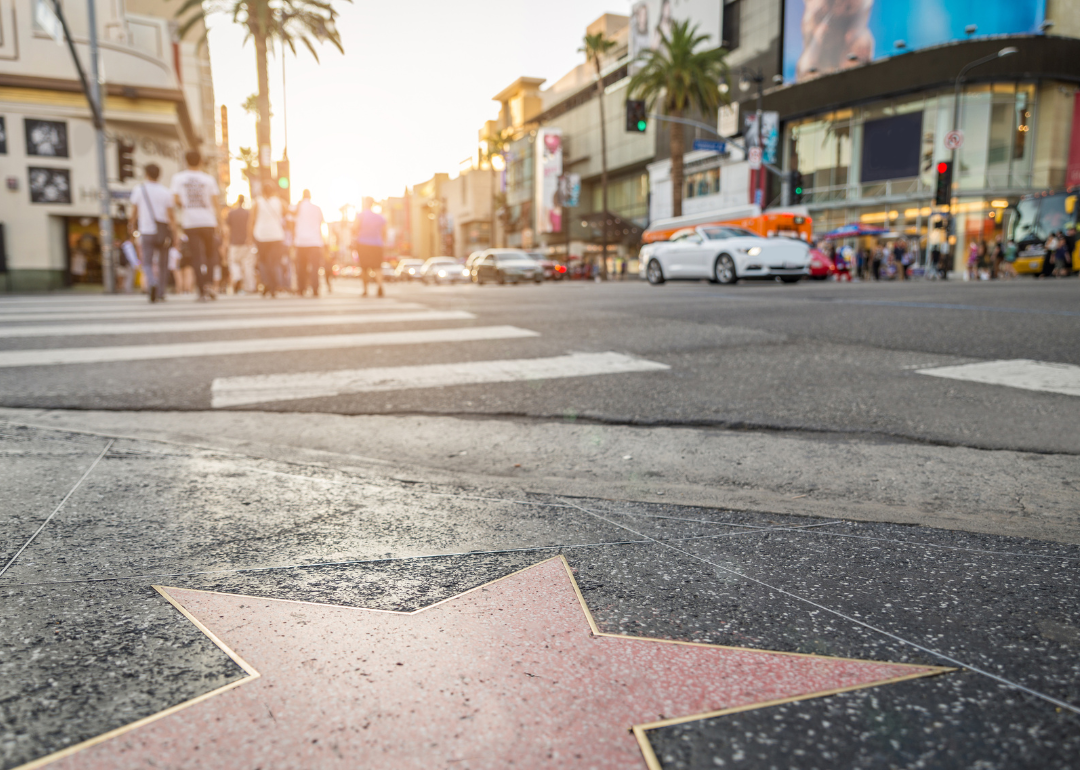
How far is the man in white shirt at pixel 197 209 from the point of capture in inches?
380

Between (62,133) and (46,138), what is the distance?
0.46 metres

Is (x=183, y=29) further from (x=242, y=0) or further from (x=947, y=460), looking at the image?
(x=947, y=460)

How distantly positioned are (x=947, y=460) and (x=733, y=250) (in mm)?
14507

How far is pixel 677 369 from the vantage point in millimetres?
3820

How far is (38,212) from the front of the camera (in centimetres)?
2242

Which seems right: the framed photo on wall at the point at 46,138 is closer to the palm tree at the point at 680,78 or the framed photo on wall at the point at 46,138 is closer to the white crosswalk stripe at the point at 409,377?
the white crosswalk stripe at the point at 409,377

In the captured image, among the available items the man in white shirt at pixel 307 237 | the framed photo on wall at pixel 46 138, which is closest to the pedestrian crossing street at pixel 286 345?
the man in white shirt at pixel 307 237

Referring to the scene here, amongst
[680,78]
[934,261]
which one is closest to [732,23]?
[680,78]

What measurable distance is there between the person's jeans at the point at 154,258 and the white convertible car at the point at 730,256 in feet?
36.4

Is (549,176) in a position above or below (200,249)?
above

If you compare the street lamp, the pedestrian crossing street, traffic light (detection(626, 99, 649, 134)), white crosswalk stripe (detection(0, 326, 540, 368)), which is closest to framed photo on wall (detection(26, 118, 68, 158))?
traffic light (detection(626, 99, 649, 134))

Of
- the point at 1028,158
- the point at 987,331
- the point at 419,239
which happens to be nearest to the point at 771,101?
the point at 1028,158

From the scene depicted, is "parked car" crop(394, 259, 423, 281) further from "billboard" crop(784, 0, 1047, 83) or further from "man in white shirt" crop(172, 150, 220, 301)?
"man in white shirt" crop(172, 150, 220, 301)

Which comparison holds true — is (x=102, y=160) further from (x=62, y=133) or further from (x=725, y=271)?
(x=725, y=271)
